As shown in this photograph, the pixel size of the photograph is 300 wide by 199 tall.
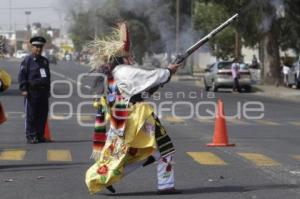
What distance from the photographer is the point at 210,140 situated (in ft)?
54.2

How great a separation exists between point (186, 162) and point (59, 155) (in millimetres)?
2199

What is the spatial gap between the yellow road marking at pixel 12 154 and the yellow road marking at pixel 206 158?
2778mm

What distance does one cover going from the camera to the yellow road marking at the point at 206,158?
12.9 metres

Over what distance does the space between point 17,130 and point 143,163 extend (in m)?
9.02

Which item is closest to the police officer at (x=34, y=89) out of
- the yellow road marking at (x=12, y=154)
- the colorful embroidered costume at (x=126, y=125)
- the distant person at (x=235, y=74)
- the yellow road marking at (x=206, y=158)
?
the yellow road marking at (x=12, y=154)

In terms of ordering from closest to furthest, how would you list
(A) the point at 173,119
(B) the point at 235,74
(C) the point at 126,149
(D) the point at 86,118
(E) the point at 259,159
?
(C) the point at 126,149 < (E) the point at 259,159 < (D) the point at 86,118 < (A) the point at 173,119 < (B) the point at 235,74

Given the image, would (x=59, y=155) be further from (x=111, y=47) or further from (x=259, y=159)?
(x=111, y=47)

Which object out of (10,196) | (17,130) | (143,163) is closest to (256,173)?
(143,163)

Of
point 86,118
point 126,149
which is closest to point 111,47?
point 126,149

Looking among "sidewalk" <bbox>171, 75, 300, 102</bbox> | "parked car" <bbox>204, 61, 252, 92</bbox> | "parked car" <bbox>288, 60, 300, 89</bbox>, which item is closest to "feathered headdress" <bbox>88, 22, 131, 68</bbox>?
Result: "sidewalk" <bbox>171, 75, 300, 102</bbox>

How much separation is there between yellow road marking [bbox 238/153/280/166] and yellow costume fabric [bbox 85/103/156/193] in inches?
144

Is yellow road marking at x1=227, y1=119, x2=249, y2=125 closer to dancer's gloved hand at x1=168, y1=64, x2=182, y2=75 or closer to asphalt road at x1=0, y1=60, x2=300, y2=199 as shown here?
asphalt road at x1=0, y1=60, x2=300, y2=199

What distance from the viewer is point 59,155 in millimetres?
13703

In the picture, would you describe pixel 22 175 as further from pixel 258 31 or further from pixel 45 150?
pixel 258 31
